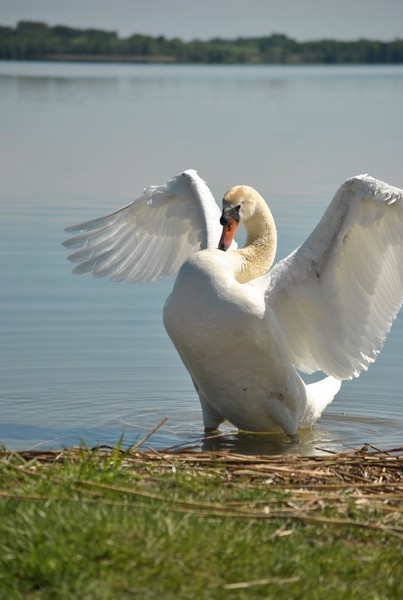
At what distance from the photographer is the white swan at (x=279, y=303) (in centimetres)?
786

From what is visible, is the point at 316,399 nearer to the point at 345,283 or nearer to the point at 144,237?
the point at 345,283

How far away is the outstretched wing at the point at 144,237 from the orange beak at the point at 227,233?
110 centimetres

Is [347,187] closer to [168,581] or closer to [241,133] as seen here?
[168,581]

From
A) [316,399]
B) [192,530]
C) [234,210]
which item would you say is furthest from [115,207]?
[192,530]

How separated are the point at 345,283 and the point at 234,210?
0.92 m

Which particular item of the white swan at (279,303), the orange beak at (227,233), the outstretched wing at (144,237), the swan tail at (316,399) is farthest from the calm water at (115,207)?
the orange beak at (227,233)

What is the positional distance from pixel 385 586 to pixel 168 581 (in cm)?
86

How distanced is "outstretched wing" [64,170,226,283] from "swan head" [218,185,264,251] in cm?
98

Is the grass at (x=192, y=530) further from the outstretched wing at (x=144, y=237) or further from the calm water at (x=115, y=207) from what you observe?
the outstretched wing at (x=144, y=237)

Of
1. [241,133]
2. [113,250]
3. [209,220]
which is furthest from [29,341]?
[241,133]

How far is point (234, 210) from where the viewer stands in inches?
340

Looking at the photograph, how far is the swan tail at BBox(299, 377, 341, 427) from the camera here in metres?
9.10

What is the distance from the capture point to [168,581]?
15.3ft

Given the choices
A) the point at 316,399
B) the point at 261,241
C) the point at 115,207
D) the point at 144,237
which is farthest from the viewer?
the point at 115,207
